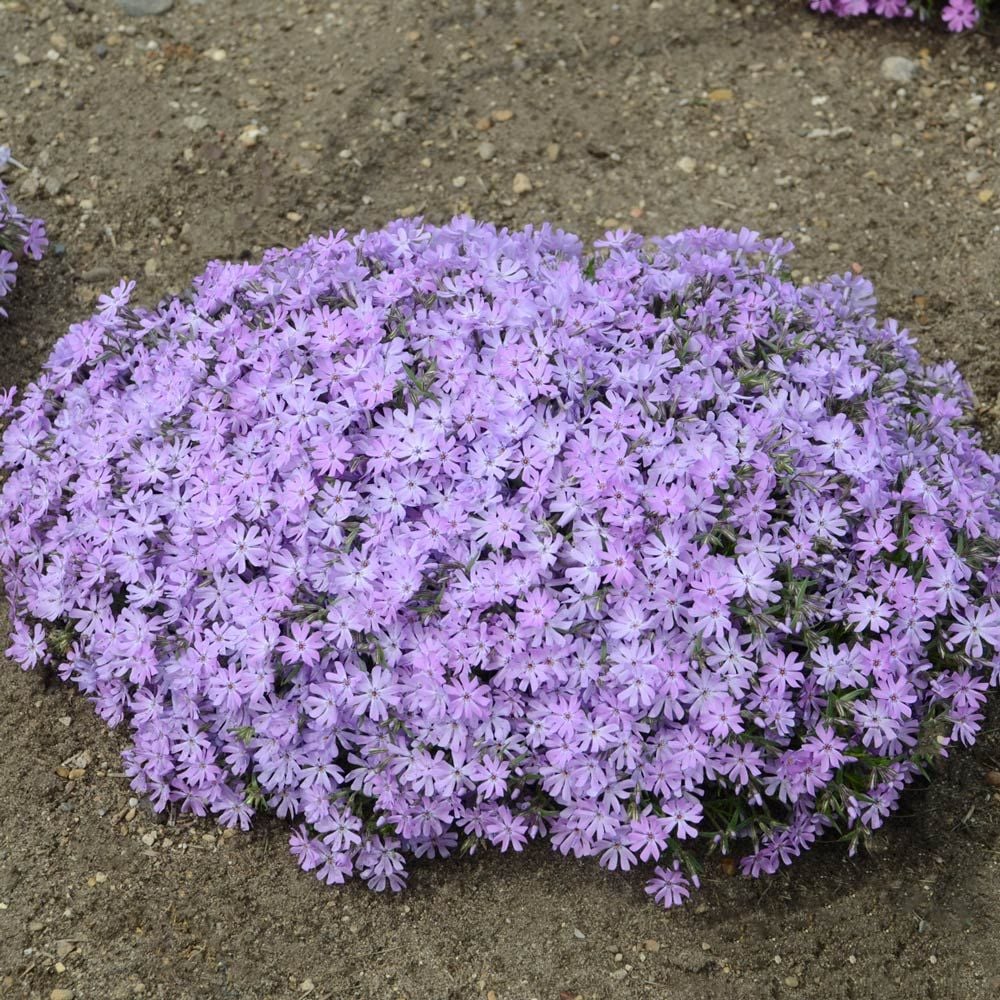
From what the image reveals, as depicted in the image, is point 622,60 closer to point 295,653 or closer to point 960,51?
point 960,51

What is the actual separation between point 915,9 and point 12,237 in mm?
3842

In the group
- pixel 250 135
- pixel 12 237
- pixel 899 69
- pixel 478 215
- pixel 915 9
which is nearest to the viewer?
pixel 12 237

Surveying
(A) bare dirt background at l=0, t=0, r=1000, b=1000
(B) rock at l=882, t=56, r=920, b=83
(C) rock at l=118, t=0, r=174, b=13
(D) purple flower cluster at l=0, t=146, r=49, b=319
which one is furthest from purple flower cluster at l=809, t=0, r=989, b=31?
(D) purple flower cluster at l=0, t=146, r=49, b=319

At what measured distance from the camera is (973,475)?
3.18 m

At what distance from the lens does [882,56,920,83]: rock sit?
516 cm

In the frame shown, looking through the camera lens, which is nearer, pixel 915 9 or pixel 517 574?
pixel 517 574

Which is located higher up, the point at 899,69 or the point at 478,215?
the point at 478,215

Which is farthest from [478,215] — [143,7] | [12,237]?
[143,7]

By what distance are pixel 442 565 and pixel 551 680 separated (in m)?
0.35

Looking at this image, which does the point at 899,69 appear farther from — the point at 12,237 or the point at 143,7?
the point at 12,237

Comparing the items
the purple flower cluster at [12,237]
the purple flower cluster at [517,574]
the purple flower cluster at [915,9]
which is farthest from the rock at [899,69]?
the purple flower cluster at [12,237]

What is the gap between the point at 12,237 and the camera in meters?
4.16

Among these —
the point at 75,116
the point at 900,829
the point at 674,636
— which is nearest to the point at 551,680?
the point at 674,636

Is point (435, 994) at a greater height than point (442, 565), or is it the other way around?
point (442, 565)
